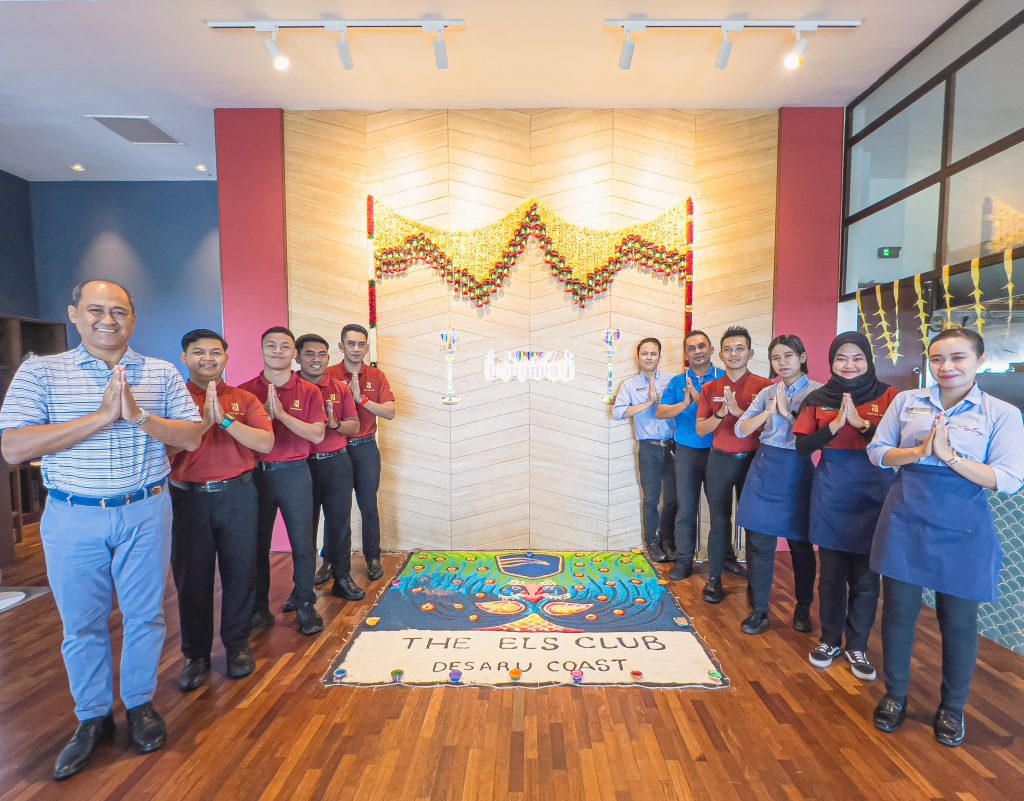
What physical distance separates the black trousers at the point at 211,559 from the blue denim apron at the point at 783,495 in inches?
101

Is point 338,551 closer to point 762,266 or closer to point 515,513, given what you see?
point 515,513

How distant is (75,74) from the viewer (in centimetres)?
377

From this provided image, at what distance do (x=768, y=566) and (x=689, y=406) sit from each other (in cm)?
119

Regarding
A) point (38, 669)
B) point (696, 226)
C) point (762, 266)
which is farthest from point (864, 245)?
point (38, 669)

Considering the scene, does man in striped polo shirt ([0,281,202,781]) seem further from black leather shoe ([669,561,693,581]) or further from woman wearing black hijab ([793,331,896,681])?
black leather shoe ([669,561,693,581])

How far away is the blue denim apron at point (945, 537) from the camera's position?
6.64 feet

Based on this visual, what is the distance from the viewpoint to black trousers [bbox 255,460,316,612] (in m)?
2.86

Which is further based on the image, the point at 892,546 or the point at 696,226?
the point at 696,226

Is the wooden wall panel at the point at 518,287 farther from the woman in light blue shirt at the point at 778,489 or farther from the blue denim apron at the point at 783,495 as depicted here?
the blue denim apron at the point at 783,495

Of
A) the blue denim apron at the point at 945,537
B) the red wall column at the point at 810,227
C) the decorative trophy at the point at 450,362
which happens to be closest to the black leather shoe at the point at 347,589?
the decorative trophy at the point at 450,362

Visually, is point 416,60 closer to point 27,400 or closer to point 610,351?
point 610,351

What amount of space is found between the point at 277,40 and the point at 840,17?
3.42 meters

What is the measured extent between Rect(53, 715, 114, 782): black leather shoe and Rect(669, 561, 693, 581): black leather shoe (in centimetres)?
316

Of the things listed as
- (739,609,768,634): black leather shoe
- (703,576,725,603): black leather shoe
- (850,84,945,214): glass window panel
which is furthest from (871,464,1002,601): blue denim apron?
(850,84,945,214): glass window panel
